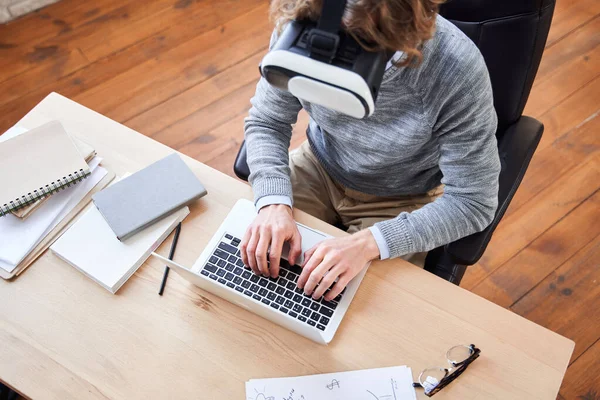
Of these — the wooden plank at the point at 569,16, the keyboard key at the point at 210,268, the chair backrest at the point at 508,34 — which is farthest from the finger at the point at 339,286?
the wooden plank at the point at 569,16

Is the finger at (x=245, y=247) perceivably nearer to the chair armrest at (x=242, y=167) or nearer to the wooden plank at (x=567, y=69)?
the chair armrest at (x=242, y=167)

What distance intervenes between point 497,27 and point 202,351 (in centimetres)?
79

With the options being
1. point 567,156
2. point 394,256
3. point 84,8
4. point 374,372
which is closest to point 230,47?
point 84,8

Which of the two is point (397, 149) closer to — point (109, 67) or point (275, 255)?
point (275, 255)

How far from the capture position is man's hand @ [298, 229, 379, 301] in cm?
92

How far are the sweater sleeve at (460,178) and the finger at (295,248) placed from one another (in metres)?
0.15

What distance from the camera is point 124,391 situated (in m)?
0.87

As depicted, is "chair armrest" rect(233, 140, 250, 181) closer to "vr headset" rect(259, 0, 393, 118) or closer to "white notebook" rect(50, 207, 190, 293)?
"white notebook" rect(50, 207, 190, 293)

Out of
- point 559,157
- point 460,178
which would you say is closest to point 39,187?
point 460,178

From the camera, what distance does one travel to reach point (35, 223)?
103cm

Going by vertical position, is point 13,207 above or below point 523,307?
above

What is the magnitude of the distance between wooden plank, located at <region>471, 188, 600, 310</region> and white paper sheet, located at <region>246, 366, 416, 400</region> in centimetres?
93

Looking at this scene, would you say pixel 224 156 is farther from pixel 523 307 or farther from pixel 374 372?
pixel 374 372

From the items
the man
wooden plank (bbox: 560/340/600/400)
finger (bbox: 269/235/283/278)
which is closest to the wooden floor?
wooden plank (bbox: 560/340/600/400)
